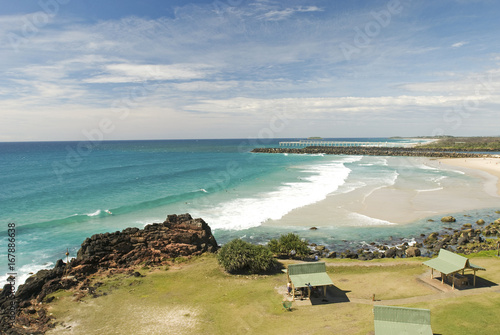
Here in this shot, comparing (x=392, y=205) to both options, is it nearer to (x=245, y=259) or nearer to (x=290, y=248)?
(x=290, y=248)

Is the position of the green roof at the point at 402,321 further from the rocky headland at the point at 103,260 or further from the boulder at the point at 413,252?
the rocky headland at the point at 103,260

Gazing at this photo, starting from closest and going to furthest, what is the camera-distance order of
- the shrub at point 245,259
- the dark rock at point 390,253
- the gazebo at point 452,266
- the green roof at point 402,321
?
the green roof at point 402,321 < the gazebo at point 452,266 < the shrub at point 245,259 < the dark rock at point 390,253

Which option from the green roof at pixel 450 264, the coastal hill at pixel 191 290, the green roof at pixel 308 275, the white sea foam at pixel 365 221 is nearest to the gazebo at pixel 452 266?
the green roof at pixel 450 264

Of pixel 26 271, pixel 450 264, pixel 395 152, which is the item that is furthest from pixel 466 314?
pixel 395 152

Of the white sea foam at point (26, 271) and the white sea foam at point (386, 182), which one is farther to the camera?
Result: the white sea foam at point (386, 182)

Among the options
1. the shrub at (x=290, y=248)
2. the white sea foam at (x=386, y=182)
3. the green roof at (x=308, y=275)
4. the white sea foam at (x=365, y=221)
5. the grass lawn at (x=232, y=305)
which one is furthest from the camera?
the white sea foam at (x=386, y=182)

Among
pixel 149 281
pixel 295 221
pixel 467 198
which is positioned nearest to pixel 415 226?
pixel 295 221
